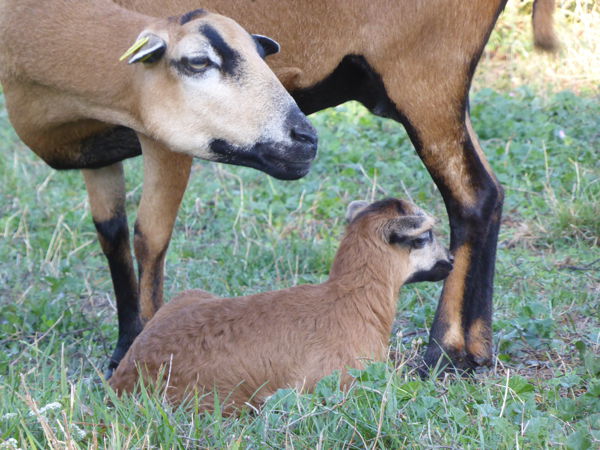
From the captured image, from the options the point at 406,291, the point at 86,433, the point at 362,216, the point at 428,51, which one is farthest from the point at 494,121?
the point at 86,433

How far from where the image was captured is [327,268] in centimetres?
627

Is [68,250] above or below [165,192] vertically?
below

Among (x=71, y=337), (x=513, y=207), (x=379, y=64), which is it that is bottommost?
(x=513, y=207)

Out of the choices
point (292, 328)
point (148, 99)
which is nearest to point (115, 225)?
point (148, 99)

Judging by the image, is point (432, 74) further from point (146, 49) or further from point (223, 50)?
point (146, 49)

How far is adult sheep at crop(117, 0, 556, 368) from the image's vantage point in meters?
4.87

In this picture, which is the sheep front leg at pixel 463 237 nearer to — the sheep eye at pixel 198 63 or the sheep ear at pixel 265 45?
the sheep ear at pixel 265 45

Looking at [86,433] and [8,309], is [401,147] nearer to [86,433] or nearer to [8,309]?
[8,309]

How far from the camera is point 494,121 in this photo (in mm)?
8195

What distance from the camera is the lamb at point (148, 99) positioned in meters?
4.41

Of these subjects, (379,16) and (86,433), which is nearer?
(86,433)

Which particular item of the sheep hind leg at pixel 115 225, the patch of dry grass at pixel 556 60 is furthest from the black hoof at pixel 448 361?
the patch of dry grass at pixel 556 60

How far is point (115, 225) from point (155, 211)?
59 centimetres

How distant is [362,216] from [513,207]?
2756 millimetres
